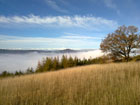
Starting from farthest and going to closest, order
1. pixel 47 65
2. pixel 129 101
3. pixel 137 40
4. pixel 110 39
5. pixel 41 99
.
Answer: pixel 47 65
pixel 110 39
pixel 137 40
pixel 41 99
pixel 129 101

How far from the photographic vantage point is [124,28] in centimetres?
1941

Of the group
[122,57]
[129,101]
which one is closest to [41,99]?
[129,101]

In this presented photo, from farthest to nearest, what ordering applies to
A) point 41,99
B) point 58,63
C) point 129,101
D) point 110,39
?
point 58,63, point 110,39, point 41,99, point 129,101

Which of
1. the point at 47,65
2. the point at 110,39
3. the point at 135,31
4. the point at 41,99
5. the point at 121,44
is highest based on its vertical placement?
the point at 135,31

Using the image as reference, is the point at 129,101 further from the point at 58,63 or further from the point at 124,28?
the point at 58,63

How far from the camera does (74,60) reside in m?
64.1

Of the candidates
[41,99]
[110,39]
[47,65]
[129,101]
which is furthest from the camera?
[47,65]

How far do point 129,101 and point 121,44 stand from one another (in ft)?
62.6

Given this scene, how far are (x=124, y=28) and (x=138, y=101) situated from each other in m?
20.9

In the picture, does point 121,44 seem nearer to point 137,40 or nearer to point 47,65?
point 137,40

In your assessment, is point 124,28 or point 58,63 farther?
point 58,63

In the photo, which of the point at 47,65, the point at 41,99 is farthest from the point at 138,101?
the point at 47,65

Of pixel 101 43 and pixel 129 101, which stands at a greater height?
pixel 101 43

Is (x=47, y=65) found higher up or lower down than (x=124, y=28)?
lower down
